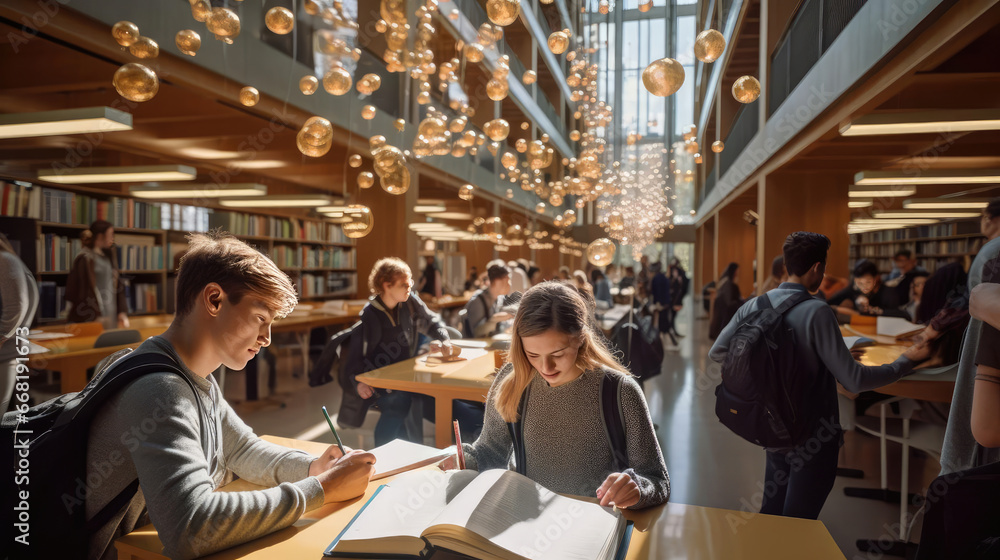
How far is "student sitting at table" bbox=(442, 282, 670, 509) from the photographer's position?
5.33ft

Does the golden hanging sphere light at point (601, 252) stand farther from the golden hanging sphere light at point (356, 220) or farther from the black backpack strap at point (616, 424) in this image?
the black backpack strap at point (616, 424)

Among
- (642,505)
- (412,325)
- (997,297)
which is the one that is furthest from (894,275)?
(642,505)

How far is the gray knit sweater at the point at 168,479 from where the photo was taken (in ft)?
3.42

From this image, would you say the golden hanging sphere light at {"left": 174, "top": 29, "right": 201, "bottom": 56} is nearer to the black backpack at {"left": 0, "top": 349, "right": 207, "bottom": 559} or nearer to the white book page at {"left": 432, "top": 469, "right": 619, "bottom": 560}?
the black backpack at {"left": 0, "top": 349, "right": 207, "bottom": 559}

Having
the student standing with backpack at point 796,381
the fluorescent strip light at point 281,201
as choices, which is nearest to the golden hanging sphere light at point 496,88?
the student standing with backpack at point 796,381

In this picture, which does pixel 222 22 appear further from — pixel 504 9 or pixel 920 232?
pixel 920 232

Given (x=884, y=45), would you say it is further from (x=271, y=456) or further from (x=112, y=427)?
(x=112, y=427)

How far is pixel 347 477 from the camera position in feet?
4.62

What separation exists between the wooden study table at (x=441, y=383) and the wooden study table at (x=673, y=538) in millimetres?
1495

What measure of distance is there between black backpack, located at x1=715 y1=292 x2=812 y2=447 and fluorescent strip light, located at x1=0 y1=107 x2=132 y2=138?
13.1ft

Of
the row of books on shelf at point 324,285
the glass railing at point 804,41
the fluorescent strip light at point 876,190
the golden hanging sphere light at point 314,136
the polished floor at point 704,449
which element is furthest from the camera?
the row of books on shelf at point 324,285

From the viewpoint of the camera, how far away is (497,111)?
12.0m

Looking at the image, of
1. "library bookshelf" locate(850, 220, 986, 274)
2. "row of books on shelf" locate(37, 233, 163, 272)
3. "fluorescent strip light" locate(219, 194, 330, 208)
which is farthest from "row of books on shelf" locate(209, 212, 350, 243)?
"library bookshelf" locate(850, 220, 986, 274)

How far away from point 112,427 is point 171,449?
0.13 m
